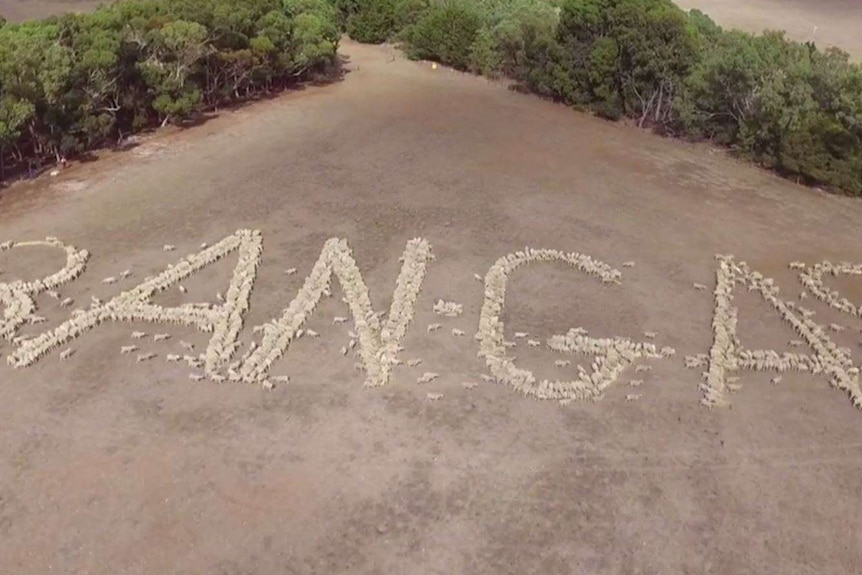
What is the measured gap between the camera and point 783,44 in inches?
1179

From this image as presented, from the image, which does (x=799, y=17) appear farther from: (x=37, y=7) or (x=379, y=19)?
(x=37, y=7)

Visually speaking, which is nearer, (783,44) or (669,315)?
(669,315)

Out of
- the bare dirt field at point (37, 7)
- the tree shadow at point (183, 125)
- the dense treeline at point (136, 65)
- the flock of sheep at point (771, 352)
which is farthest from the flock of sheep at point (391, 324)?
the bare dirt field at point (37, 7)

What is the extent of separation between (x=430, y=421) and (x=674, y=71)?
20.4 metres

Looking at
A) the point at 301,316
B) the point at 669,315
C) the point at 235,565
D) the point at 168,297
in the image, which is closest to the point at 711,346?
the point at 669,315

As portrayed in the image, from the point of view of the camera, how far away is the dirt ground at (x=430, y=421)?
13.0 metres

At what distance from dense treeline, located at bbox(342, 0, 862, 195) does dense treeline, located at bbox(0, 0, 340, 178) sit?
7802 mm

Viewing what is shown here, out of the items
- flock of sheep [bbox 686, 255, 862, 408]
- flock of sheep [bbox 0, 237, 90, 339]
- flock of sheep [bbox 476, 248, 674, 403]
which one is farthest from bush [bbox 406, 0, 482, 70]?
flock of sheep [bbox 0, 237, 90, 339]

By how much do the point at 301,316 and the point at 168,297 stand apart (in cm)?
342

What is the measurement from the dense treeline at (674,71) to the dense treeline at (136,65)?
7802 millimetres

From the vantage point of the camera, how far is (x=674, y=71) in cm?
3000

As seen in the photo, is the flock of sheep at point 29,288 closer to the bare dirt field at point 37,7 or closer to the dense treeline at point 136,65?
the dense treeline at point 136,65

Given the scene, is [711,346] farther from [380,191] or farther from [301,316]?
[380,191]

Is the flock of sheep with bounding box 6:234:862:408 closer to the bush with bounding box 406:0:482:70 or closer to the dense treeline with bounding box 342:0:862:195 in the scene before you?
the dense treeline with bounding box 342:0:862:195
